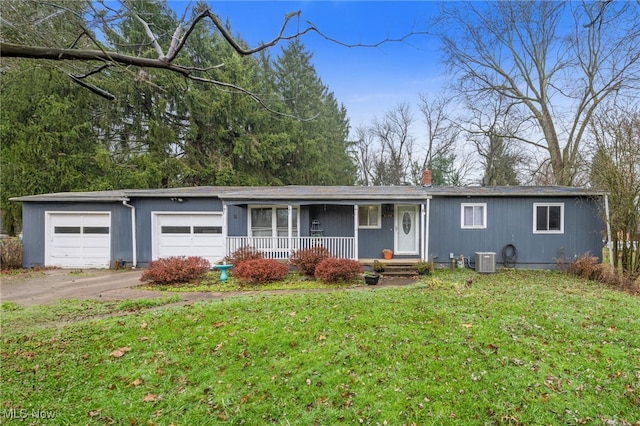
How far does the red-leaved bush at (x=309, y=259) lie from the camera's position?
10.2 metres

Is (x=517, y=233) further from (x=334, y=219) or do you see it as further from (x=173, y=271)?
(x=173, y=271)

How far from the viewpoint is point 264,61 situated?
93.7ft

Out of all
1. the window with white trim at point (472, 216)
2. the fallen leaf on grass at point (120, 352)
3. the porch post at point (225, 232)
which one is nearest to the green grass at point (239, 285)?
the porch post at point (225, 232)

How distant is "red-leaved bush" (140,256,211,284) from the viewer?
358 inches

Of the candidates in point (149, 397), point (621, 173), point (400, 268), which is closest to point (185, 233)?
point (400, 268)

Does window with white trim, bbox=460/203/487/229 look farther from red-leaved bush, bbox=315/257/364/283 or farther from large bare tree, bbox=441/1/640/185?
large bare tree, bbox=441/1/640/185

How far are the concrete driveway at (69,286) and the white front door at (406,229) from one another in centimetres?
802

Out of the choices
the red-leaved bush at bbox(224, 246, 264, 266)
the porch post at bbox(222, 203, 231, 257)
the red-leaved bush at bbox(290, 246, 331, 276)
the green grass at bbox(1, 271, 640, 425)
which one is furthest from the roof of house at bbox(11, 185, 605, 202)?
the green grass at bbox(1, 271, 640, 425)

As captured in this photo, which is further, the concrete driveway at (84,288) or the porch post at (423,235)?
the porch post at (423,235)

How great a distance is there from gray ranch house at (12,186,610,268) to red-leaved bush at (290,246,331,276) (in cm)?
129

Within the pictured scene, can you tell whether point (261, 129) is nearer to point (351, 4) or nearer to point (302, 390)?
point (351, 4)

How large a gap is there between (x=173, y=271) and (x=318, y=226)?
17.0 feet

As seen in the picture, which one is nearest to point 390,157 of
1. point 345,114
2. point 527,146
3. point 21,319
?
point 345,114

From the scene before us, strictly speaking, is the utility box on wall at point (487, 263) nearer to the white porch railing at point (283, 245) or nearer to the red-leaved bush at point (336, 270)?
the white porch railing at point (283, 245)
